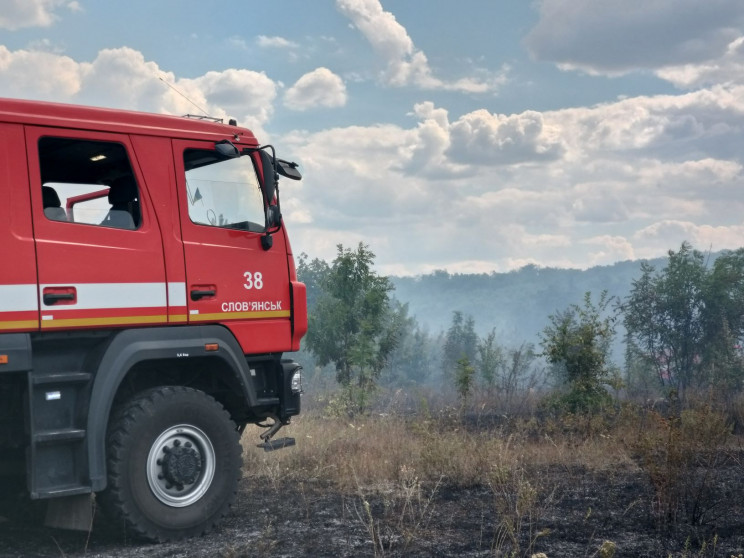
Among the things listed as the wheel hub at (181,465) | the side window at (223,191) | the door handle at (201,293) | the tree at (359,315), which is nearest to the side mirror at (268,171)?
the side window at (223,191)

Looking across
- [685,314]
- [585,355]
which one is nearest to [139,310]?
[585,355]

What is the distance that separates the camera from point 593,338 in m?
15.9

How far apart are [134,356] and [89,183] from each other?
1.57 m

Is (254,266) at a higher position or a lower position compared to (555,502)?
higher

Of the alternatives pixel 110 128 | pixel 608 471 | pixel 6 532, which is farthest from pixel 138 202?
pixel 608 471

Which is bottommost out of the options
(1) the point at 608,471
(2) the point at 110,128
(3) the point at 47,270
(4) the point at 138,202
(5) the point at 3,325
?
(1) the point at 608,471

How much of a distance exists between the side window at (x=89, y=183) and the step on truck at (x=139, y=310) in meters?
0.01

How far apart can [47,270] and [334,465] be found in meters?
4.49

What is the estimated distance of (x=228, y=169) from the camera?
7.55 metres

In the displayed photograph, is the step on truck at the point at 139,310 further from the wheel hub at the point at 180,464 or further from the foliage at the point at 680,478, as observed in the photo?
the foliage at the point at 680,478

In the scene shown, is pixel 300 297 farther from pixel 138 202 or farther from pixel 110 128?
pixel 110 128

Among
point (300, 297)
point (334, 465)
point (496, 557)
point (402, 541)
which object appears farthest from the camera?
point (334, 465)

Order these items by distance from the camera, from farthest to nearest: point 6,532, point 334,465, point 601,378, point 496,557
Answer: point 601,378 < point 334,465 < point 6,532 < point 496,557

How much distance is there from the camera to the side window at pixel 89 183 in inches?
261
